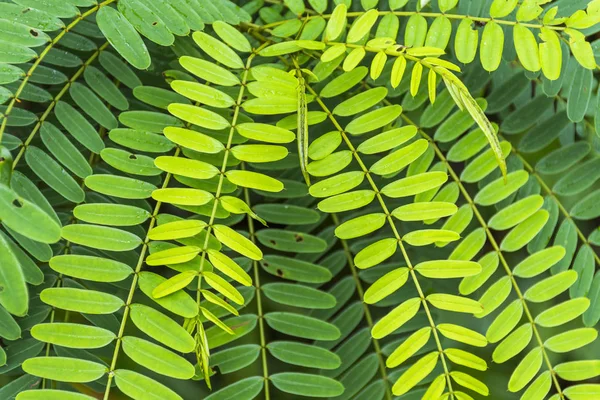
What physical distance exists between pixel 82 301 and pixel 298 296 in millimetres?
338

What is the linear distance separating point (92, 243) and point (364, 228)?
367 mm

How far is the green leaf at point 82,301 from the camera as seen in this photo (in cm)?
73

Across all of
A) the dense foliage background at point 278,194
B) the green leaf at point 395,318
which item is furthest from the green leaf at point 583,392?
the green leaf at point 395,318

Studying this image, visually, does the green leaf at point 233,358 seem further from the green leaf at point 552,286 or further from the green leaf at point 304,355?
the green leaf at point 552,286

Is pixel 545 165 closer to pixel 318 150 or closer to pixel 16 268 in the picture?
pixel 318 150

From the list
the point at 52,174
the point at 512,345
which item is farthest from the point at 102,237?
the point at 512,345

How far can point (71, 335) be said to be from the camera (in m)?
0.72

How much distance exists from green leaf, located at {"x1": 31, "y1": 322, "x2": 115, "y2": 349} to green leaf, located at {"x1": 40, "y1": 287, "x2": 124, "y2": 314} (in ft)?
0.08

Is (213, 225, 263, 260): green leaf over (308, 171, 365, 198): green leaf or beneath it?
beneath

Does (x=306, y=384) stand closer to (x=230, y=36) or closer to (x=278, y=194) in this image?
(x=278, y=194)

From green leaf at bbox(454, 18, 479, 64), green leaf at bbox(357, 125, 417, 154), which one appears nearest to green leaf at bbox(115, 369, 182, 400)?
green leaf at bbox(357, 125, 417, 154)

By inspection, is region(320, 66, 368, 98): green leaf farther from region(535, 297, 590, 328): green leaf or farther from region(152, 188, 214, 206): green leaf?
region(535, 297, 590, 328): green leaf

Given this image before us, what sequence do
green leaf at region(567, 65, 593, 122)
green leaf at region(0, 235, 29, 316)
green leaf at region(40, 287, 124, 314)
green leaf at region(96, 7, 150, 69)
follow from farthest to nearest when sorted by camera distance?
green leaf at region(567, 65, 593, 122) → green leaf at region(96, 7, 150, 69) → green leaf at region(40, 287, 124, 314) → green leaf at region(0, 235, 29, 316)

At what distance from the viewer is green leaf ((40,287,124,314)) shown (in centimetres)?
73
